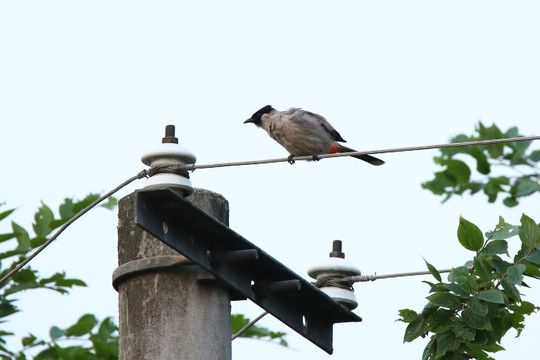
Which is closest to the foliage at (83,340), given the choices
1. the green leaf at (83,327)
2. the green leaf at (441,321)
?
the green leaf at (83,327)

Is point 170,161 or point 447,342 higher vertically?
point 170,161

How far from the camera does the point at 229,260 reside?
433cm

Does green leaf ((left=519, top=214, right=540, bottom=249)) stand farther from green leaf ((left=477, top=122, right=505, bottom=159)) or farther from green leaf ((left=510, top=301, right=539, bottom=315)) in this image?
green leaf ((left=477, top=122, right=505, bottom=159))

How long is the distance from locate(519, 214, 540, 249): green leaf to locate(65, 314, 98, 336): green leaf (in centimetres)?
312

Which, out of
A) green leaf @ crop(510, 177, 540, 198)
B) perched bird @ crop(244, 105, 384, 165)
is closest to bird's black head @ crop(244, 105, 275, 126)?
perched bird @ crop(244, 105, 384, 165)

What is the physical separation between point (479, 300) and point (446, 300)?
0.16m

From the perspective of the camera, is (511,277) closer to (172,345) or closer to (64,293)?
(172,345)

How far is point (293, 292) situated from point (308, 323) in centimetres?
36

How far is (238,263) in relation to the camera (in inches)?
173

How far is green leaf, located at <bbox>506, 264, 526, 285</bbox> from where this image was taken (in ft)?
16.2

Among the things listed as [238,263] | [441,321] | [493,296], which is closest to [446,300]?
[441,321]

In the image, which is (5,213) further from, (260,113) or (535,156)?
(535,156)

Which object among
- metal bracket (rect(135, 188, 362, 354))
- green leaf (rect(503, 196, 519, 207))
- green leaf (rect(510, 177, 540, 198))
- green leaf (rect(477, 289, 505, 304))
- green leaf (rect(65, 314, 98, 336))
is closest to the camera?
metal bracket (rect(135, 188, 362, 354))

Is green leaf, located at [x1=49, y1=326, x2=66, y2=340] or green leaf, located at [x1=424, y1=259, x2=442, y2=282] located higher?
green leaf, located at [x1=49, y1=326, x2=66, y2=340]
